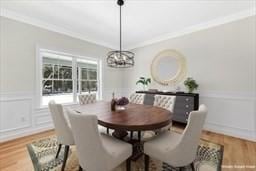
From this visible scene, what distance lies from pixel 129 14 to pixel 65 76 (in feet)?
7.96

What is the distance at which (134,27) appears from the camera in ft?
11.8

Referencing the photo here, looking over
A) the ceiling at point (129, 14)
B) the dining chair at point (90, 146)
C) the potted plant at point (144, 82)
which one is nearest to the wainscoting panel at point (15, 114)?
the ceiling at point (129, 14)

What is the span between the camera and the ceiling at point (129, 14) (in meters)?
2.54

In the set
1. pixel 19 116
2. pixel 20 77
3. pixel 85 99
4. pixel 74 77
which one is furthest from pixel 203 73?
pixel 19 116

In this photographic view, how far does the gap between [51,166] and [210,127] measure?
3416 mm

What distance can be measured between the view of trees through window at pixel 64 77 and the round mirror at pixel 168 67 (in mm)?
2081

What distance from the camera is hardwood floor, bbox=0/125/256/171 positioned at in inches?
77.2

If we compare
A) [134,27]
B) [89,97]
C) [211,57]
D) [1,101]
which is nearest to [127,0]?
[134,27]

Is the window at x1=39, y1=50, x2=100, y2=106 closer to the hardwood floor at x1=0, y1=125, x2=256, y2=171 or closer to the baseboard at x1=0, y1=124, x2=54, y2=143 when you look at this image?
the baseboard at x1=0, y1=124, x2=54, y2=143

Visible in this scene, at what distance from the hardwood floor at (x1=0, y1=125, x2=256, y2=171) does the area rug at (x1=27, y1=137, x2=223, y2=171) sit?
0.28ft

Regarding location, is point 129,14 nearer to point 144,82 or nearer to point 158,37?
point 158,37

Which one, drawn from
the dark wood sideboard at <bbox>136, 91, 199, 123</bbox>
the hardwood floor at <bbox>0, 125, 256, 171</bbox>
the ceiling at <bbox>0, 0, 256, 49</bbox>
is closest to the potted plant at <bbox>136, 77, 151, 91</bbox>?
the dark wood sideboard at <bbox>136, 91, 199, 123</bbox>

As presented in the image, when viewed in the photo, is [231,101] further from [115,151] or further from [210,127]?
[115,151]

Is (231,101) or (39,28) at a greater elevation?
(39,28)
